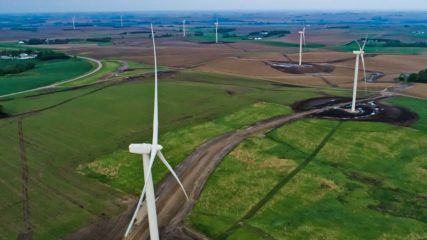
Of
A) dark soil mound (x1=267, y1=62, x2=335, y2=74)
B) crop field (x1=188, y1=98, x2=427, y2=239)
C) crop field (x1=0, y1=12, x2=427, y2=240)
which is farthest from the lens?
dark soil mound (x1=267, y1=62, x2=335, y2=74)

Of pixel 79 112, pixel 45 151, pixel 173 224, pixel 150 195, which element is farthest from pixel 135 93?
pixel 150 195

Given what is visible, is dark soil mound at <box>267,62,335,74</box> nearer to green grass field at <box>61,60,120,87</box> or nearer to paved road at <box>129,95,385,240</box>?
green grass field at <box>61,60,120,87</box>

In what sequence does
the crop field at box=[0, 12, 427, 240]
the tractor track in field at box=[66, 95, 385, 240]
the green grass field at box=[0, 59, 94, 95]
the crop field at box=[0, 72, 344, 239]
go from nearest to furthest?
the tractor track in field at box=[66, 95, 385, 240]
the crop field at box=[0, 12, 427, 240]
the crop field at box=[0, 72, 344, 239]
the green grass field at box=[0, 59, 94, 95]

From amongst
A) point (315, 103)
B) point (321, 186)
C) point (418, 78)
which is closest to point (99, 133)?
point (321, 186)

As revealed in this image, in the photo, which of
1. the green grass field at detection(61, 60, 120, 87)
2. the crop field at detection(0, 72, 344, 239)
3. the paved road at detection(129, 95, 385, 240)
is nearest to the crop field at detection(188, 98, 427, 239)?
the paved road at detection(129, 95, 385, 240)

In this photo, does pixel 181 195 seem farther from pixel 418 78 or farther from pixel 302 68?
pixel 302 68
